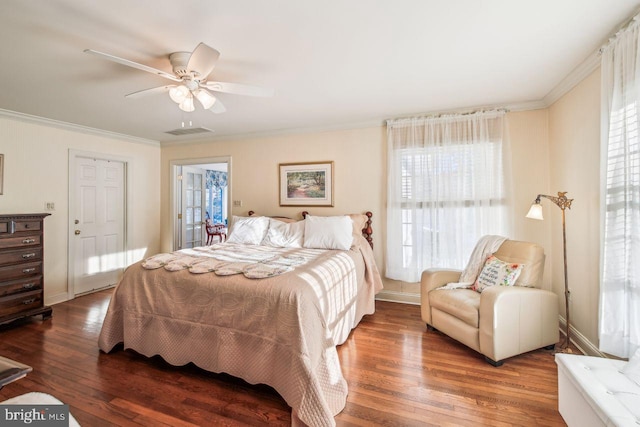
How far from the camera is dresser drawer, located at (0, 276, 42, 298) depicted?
3.05 metres

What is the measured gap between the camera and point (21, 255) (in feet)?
10.5

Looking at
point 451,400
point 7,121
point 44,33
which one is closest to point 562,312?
point 451,400

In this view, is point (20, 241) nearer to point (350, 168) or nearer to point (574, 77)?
point (350, 168)

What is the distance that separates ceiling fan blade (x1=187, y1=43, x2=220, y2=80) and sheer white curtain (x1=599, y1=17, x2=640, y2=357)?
2552 mm

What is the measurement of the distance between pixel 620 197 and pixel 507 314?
1.09 metres

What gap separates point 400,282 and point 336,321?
5.53ft

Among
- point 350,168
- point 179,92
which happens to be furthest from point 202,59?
point 350,168

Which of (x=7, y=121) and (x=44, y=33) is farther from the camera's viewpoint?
(x=7, y=121)

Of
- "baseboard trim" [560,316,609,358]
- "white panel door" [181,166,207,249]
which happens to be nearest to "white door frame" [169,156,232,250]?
"white panel door" [181,166,207,249]

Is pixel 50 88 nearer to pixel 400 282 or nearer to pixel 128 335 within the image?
pixel 128 335

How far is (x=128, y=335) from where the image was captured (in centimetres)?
243

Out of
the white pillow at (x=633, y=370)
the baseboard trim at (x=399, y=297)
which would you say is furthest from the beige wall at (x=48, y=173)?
the white pillow at (x=633, y=370)

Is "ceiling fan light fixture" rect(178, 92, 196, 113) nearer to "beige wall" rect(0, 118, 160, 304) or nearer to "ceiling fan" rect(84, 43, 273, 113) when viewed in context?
"ceiling fan" rect(84, 43, 273, 113)

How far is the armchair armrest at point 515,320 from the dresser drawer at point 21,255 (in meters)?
4.60
